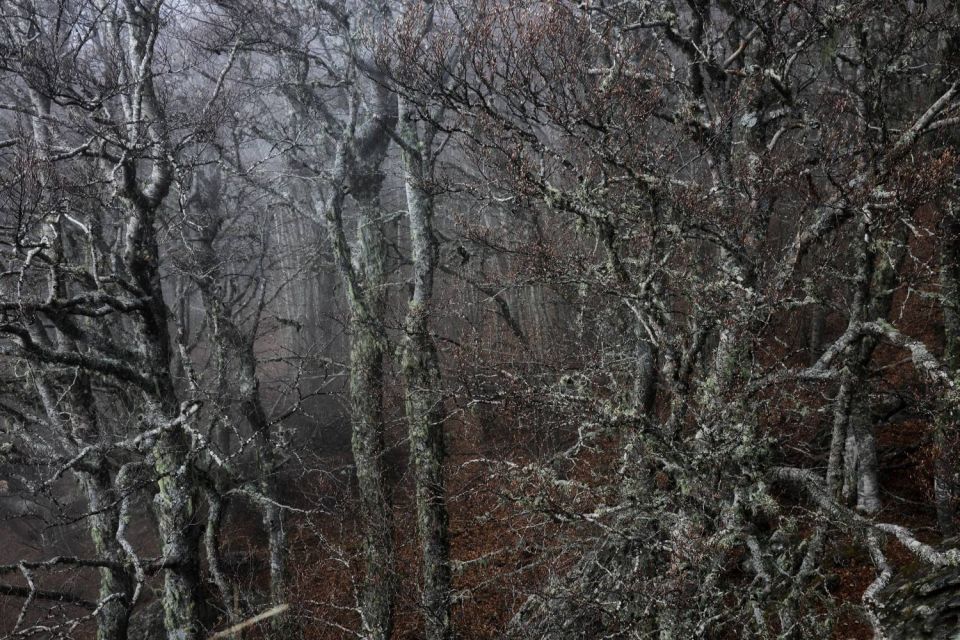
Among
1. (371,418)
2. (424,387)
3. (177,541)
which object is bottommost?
(177,541)

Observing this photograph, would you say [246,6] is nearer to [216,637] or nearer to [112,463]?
[112,463]

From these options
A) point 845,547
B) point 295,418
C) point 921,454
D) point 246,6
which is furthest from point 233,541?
point 921,454

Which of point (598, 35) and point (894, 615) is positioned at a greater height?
point (598, 35)

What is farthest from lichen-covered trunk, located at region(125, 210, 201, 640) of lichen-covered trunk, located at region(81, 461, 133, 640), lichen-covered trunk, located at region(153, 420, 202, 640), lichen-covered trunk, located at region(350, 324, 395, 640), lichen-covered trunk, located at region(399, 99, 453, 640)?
lichen-covered trunk, located at region(399, 99, 453, 640)

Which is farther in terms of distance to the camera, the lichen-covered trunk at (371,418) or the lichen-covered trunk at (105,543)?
the lichen-covered trunk at (371,418)

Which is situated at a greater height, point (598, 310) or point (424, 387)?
point (598, 310)

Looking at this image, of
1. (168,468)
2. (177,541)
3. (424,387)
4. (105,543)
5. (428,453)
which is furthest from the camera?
(105,543)

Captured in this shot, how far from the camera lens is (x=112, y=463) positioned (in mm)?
9758

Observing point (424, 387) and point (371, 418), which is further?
point (371, 418)

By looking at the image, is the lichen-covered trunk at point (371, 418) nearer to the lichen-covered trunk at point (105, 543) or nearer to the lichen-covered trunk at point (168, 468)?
the lichen-covered trunk at point (168, 468)

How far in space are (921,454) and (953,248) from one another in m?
3.03

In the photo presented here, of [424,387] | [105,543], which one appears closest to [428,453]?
[424,387]

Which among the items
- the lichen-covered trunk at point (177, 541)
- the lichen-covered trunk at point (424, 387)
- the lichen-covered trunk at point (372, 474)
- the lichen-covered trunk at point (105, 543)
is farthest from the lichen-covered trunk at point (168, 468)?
the lichen-covered trunk at point (424, 387)

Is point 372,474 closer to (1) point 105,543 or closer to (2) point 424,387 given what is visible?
(2) point 424,387
